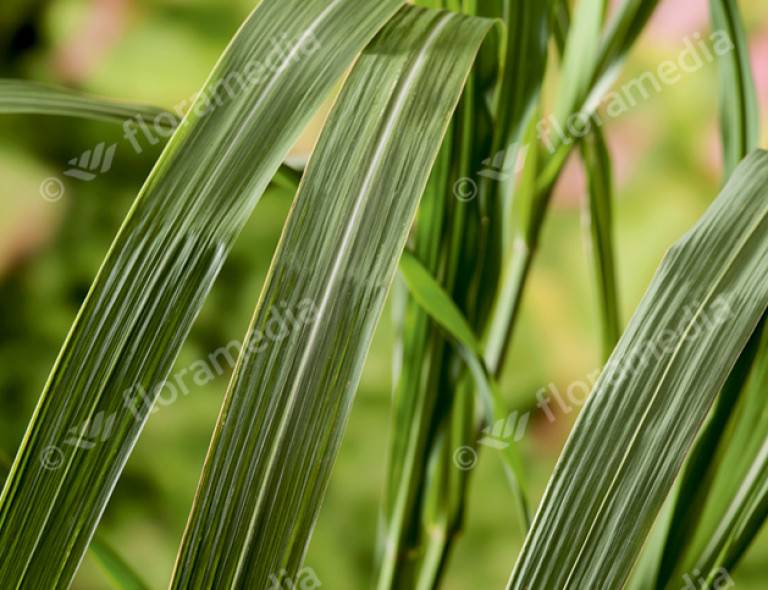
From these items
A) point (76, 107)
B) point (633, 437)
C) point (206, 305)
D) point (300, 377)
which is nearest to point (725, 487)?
point (633, 437)

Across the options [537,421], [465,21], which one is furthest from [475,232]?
[537,421]

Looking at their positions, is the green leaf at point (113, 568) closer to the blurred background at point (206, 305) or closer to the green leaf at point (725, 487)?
the green leaf at point (725, 487)

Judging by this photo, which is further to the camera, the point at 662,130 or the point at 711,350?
the point at 662,130

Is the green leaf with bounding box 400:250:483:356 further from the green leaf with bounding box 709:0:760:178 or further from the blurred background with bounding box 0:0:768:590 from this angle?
the blurred background with bounding box 0:0:768:590

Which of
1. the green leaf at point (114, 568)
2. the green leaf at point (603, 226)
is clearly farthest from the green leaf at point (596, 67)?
the green leaf at point (114, 568)

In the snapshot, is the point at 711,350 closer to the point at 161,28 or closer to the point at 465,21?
the point at 465,21

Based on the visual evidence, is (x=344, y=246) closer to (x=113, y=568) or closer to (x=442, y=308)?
(x=442, y=308)
